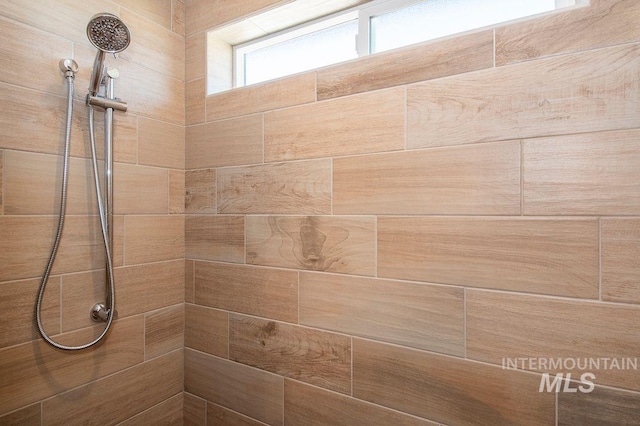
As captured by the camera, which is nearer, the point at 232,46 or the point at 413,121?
the point at 413,121

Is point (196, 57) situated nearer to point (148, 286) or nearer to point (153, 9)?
point (153, 9)

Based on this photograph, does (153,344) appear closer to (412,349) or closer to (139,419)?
(139,419)

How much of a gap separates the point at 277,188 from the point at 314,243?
260mm

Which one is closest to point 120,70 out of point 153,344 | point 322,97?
point 322,97

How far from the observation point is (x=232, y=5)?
140cm

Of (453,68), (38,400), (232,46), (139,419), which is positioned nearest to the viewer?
(453,68)

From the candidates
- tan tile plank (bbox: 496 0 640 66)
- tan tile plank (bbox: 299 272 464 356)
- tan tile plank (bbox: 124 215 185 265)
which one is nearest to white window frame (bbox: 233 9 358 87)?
tan tile plank (bbox: 496 0 640 66)

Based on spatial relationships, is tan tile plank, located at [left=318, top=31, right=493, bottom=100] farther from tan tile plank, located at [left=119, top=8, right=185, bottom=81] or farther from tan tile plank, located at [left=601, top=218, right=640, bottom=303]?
tan tile plank, located at [left=119, top=8, right=185, bottom=81]

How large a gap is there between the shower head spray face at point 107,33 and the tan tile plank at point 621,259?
4.78ft

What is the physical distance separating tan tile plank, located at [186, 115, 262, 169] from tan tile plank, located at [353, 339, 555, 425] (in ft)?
2.70

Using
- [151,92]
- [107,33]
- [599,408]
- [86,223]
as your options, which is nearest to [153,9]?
[151,92]

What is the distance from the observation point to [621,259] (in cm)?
78

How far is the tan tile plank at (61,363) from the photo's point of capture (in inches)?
40.5

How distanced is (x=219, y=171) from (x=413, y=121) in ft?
2.70
